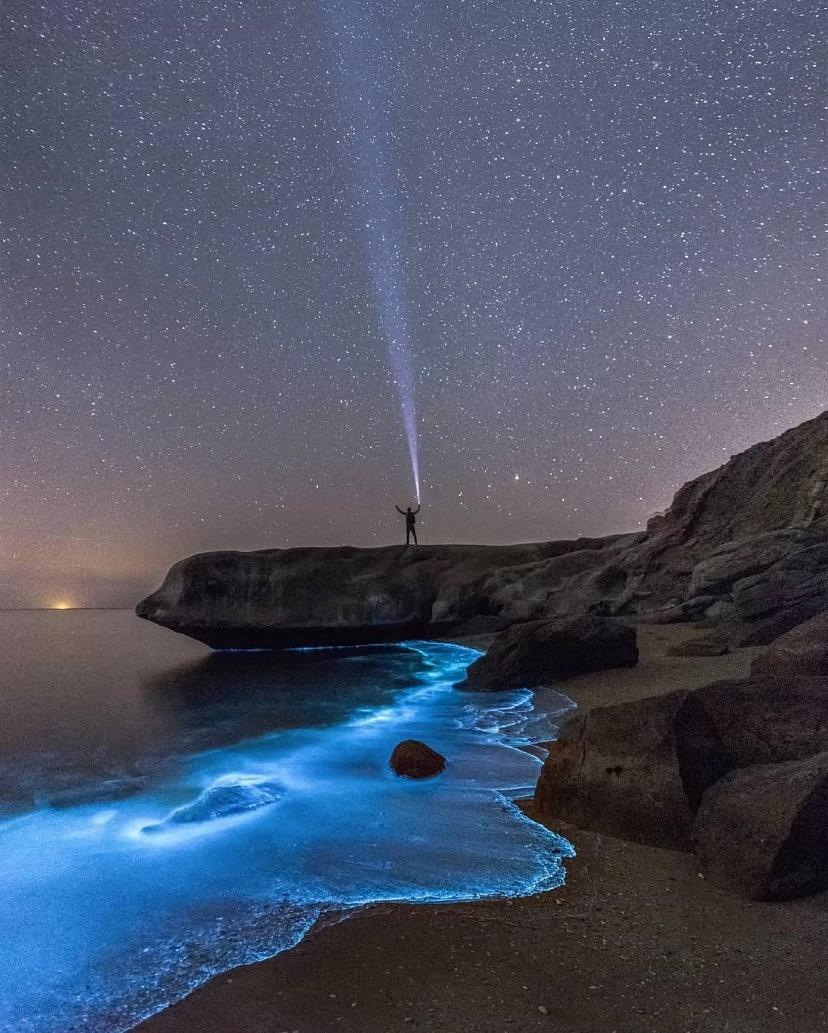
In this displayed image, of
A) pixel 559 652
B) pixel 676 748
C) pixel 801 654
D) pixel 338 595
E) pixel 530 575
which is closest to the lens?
pixel 676 748

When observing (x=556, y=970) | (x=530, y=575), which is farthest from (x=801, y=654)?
(x=530, y=575)

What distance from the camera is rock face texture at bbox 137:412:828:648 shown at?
21109 millimetres

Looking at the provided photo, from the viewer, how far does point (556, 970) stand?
367 cm

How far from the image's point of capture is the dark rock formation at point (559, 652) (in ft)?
53.0

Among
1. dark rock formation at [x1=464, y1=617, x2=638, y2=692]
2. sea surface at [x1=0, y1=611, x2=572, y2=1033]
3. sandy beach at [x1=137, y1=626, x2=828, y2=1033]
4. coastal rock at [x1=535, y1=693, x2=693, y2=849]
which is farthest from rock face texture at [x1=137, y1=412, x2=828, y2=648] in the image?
sandy beach at [x1=137, y1=626, x2=828, y2=1033]

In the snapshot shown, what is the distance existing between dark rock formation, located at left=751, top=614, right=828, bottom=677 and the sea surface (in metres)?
3.99

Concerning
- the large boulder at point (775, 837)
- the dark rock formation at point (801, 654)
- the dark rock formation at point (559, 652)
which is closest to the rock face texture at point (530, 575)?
the dark rock formation at point (559, 652)

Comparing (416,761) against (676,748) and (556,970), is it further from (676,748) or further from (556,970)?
(556,970)

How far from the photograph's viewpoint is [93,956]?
4.44 m

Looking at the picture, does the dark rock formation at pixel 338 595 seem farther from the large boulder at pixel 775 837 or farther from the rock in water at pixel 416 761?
the large boulder at pixel 775 837

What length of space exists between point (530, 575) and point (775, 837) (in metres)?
30.6

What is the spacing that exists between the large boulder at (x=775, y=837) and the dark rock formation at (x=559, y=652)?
37.8ft

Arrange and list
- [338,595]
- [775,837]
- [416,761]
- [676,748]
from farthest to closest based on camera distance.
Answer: [338,595] → [416,761] → [676,748] → [775,837]

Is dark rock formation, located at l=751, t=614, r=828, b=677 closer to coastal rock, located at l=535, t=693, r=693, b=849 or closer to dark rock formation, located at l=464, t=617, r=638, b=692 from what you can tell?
coastal rock, located at l=535, t=693, r=693, b=849
